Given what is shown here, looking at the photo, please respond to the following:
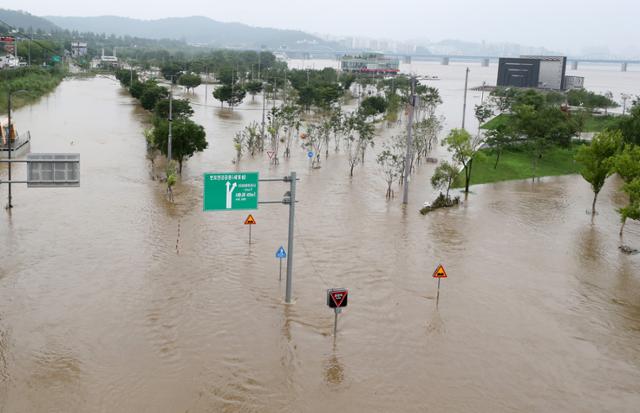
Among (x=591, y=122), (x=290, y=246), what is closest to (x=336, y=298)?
(x=290, y=246)

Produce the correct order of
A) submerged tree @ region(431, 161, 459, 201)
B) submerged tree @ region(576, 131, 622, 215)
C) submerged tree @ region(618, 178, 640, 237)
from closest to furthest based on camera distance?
1. submerged tree @ region(618, 178, 640, 237)
2. submerged tree @ region(576, 131, 622, 215)
3. submerged tree @ region(431, 161, 459, 201)

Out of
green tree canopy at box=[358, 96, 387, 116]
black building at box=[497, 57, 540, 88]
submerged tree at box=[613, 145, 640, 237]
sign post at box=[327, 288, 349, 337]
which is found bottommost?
sign post at box=[327, 288, 349, 337]

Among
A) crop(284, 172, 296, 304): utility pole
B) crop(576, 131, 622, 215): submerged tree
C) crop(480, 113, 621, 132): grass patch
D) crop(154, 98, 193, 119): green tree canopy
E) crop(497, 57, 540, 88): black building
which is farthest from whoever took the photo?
crop(497, 57, 540, 88): black building

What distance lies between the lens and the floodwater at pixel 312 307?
521 inches

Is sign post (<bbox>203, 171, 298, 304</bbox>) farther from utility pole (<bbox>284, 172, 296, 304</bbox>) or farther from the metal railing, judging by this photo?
the metal railing

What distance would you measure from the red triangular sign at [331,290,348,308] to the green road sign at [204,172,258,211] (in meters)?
3.48

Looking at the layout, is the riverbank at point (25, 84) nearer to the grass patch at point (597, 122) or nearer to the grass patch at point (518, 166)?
the grass patch at point (518, 166)

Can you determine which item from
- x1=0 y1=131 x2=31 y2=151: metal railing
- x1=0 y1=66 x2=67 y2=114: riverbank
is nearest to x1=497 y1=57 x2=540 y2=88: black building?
x1=0 y1=66 x2=67 y2=114: riverbank

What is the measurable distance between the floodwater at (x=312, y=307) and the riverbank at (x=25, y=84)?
37749mm

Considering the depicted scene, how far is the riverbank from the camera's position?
63.6m

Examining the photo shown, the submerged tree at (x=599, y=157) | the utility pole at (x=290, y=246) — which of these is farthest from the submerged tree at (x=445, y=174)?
the utility pole at (x=290, y=246)

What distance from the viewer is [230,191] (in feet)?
55.5

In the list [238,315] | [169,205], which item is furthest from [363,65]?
[238,315]

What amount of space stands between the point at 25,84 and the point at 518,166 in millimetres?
57355
